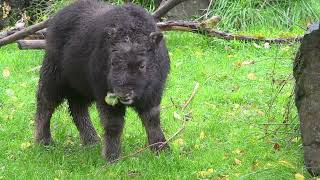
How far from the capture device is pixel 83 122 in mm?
6887

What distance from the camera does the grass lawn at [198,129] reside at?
19.0ft

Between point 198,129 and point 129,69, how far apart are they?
1.76 m

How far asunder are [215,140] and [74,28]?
1942mm

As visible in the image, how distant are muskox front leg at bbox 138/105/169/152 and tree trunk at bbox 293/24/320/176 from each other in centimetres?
150

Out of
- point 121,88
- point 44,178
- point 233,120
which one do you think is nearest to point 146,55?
point 121,88

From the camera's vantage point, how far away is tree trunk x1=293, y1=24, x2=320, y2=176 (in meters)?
5.23

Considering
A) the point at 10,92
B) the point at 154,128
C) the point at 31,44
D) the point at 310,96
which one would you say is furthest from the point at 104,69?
the point at 31,44

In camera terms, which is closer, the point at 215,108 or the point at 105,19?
the point at 105,19

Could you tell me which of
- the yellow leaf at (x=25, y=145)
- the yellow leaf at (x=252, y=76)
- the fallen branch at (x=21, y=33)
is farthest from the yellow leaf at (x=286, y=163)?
the fallen branch at (x=21, y=33)

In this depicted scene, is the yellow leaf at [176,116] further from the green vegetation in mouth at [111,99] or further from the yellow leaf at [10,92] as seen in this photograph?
the yellow leaf at [10,92]

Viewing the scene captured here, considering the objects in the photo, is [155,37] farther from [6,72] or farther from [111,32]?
[6,72]

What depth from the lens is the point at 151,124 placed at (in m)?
6.25

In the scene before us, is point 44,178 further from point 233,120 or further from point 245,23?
point 245,23

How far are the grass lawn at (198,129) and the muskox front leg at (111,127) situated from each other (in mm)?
142
